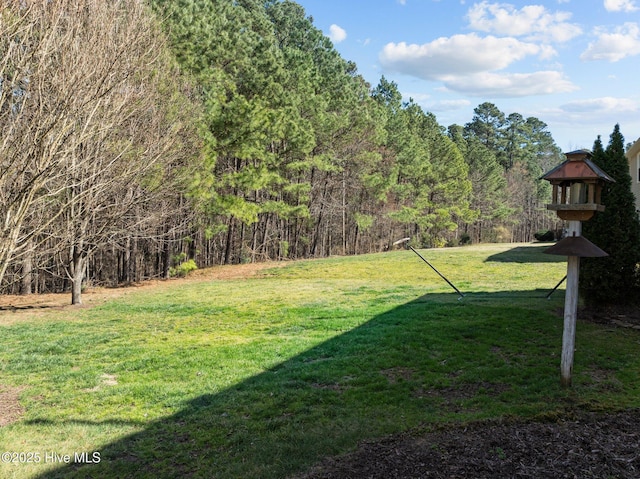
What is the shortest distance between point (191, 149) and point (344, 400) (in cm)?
1120

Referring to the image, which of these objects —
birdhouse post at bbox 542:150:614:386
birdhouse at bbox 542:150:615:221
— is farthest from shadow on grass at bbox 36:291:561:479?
birdhouse at bbox 542:150:615:221

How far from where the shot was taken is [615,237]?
7758mm

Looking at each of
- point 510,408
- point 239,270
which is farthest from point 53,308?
point 510,408

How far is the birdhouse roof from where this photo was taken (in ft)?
15.6

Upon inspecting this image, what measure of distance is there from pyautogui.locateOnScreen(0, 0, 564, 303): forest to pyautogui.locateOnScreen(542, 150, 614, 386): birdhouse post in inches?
218

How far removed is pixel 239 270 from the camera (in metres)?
17.9

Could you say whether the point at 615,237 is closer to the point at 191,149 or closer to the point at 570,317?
the point at 570,317

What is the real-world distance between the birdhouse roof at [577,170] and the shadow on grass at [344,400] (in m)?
2.21

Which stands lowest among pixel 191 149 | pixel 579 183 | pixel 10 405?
pixel 10 405

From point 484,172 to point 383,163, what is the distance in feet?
54.8

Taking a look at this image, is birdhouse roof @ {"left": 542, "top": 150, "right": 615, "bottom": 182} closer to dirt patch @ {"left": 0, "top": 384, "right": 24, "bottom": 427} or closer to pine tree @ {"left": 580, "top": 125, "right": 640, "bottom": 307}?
pine tree @ {"left": 580, "top": 125, "right": 640, "bottom": 307}

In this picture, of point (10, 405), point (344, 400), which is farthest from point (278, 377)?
point (10, 405)

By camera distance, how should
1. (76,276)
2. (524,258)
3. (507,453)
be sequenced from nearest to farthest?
(507,453), (76,276), (524,258)

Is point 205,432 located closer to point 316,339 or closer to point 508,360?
point 316,339
